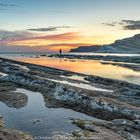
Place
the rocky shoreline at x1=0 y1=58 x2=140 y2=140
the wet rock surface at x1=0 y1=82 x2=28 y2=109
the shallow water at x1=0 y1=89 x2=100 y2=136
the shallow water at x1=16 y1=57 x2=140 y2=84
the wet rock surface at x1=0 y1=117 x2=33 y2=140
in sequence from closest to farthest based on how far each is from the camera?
the wet rock surface at x1=0 y1=117 x2=33 y2=140, the shallow water at x1=0 y1=89 x2=100 y2=136, the rocky shoreline at x1=0 y1=58 x2=140 y2=140, the wet rock surface at x1=0 y1=82 x2=28 y2=109, the shallow water at x1=16 y1=57 x2=140 y2=84

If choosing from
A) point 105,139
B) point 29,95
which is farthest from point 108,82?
point 105,139

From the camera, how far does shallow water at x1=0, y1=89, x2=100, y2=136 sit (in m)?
24.5

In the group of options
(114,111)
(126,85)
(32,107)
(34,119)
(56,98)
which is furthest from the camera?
(126,85)

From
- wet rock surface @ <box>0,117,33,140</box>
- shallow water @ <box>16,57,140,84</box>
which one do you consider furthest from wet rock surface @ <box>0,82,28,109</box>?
shallow water @ <box>16,57,140,84</box>

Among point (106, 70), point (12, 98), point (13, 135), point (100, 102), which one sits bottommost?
point (106, 70)

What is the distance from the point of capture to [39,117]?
28719 mm

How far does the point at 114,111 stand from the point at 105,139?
8958 mm

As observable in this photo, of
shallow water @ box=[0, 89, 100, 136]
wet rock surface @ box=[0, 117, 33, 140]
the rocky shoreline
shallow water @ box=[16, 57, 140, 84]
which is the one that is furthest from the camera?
shallow water @ box=[16, 57, 140, 84]

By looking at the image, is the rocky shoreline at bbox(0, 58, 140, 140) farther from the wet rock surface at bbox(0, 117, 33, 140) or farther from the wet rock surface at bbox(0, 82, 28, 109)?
the wet rock surface at bbox(0, 117, 33, 140)

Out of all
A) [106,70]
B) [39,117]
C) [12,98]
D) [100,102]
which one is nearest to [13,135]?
[39,117]

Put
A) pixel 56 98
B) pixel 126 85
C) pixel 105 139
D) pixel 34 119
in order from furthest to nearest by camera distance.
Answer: pixel 126 85, pixel 56 98, pixel 34 119, pixel 105 139

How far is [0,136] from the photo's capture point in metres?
20.1

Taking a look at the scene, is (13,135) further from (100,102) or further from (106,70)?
Answer: (106,70)

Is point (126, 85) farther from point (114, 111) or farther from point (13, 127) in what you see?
point (13, 127)
